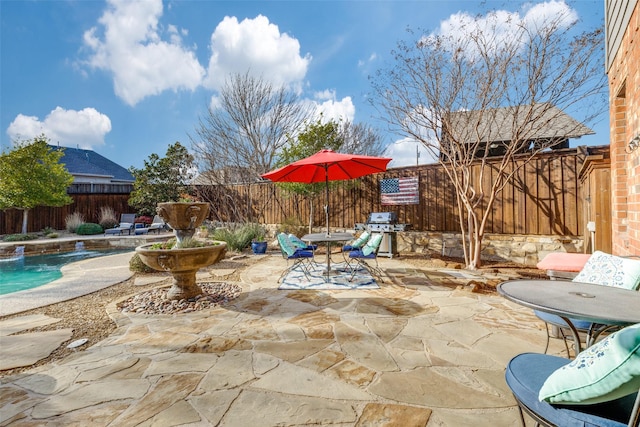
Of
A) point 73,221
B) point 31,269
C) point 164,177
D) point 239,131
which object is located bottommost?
point 31,269

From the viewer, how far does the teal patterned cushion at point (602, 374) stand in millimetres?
774

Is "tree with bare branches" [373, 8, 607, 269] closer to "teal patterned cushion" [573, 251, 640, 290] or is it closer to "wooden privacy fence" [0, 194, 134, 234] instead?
"teal patterned cushion" [573, 251, 640, 290]

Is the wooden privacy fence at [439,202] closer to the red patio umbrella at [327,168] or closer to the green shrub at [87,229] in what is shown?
the red patio umbrella at [327,168]

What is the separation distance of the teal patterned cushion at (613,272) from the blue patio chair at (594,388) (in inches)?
49.4

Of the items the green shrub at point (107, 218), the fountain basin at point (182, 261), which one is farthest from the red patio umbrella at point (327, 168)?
the green shrub at point (107, 218)

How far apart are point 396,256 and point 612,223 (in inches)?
155

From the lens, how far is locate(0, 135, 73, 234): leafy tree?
1098 cm

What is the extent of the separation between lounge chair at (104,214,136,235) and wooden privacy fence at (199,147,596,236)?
6213 mm

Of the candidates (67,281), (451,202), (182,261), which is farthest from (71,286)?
(451,202)

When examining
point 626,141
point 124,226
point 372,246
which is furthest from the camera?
point 124,226

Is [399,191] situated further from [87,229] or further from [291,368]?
[87,229]

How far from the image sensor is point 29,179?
444 inches

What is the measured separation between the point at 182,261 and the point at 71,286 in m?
2.50

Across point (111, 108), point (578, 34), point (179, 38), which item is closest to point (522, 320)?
point (578, 34)
